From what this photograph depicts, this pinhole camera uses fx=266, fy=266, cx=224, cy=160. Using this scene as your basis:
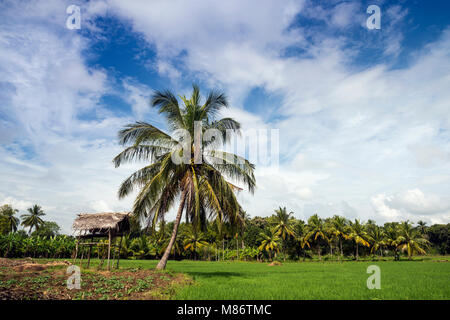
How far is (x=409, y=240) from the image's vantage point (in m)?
47.8

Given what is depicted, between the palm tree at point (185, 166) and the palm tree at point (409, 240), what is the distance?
4806cm

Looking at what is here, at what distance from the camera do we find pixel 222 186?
1282 cm

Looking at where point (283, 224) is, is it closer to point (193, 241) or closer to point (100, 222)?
point (193, 241)

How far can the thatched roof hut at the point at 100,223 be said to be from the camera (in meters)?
12.5

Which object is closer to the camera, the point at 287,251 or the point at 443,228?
the point at 287,251

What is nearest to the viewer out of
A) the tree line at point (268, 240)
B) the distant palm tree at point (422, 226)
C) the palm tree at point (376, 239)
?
the tree line at point (268, 240)

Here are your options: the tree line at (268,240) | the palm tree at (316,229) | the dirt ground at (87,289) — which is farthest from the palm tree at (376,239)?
the dirt ground at (87,289)

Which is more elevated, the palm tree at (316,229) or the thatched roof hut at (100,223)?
the thatched roof hut at (100,223)

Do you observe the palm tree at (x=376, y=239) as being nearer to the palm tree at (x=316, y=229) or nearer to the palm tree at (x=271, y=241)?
the palm tree at (x=316, y=229)
